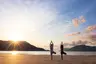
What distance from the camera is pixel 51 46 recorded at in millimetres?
33500

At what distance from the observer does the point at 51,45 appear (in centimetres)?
3334

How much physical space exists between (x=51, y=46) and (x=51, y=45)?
20cm

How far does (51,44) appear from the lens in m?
33.2

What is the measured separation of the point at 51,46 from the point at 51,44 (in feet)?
1.28

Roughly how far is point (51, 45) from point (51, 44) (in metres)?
0.20
